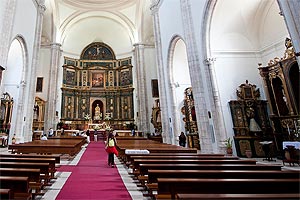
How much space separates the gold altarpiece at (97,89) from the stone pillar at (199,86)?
1409cm

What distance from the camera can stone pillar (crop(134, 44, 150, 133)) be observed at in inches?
774

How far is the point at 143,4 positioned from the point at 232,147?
17.6 metres

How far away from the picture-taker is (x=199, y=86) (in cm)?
890

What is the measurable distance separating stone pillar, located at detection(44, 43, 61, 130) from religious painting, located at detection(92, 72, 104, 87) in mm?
5008

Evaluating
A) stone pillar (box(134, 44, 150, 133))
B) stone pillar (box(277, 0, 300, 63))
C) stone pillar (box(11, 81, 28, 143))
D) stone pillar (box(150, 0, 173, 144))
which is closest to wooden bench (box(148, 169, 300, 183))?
stone pillar (box(277, 0, 300, 63))

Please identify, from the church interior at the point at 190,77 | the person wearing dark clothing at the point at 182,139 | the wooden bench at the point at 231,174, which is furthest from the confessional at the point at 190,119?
the wooden bench at the point at 231,174

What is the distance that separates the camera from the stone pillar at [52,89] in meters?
18.6

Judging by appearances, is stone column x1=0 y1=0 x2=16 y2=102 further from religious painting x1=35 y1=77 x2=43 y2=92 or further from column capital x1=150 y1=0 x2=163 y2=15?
religious painting x1=35 y1=77 x2=43 y2=92

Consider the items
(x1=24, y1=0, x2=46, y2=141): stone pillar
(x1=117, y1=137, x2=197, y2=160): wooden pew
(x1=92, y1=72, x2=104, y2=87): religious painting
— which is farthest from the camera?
(x1=92, y1=72, x2=104, y2=87): religious painting

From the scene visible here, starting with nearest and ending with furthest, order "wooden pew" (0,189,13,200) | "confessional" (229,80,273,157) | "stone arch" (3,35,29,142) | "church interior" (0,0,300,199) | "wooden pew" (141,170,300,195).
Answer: "wooden pew" (0,189,13,200) → "wooden pew" (141,170,300,195) → "church interior" (0,0,300,199) → "confessional" (229,80,273,157) → "stone arch" (3,35,29,142)

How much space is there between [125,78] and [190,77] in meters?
15.7

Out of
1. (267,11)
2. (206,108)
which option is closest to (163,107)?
(206,108)

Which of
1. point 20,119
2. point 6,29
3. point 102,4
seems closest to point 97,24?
point 102,4

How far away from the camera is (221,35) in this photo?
8.93 metres
